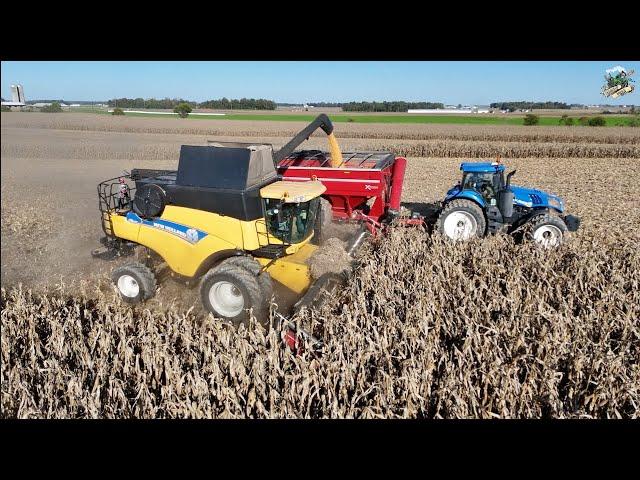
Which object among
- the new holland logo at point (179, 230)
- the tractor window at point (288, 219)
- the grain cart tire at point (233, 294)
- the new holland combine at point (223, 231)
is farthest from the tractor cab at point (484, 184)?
the new holland logo at point (179, 230)

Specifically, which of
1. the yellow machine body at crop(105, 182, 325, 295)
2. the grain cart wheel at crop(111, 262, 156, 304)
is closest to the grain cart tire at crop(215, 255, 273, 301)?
the yellow machine body at crop(105, 182, 325, 295)

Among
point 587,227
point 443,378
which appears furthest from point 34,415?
point 587,227

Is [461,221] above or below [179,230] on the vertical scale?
above

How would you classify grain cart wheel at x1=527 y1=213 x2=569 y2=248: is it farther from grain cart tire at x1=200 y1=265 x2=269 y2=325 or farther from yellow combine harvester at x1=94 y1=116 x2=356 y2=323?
grain cart tire at x1=200 y1=265 x2=269 y2=325

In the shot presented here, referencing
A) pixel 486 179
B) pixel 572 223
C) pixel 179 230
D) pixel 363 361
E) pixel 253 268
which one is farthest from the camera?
pixel 486 179

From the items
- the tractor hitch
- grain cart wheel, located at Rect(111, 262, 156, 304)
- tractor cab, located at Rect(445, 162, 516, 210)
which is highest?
tractor cab, located at Rect(445, 162, 516, 210)

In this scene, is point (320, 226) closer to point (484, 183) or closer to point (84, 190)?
point (484, 183)

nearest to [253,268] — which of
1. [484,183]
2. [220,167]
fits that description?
[220,167]
